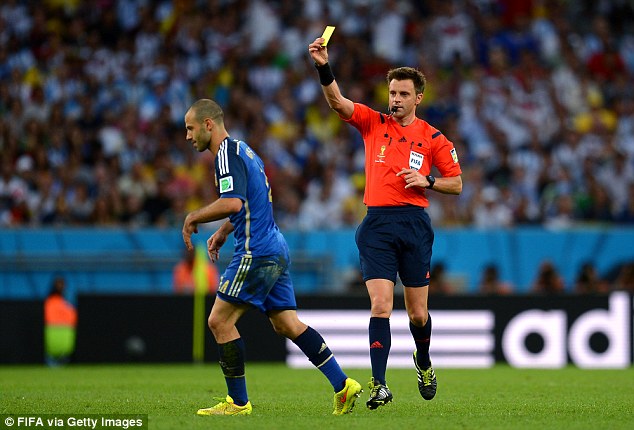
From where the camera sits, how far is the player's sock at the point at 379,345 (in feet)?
27.3

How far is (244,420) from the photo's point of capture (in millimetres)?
7730

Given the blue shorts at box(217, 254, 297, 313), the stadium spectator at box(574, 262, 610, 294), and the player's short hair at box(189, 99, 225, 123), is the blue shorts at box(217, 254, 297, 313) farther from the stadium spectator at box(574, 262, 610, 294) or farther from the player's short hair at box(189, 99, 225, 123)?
the stadium spectator at box(574, 262, 610, 294)

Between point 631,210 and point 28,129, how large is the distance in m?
10.1

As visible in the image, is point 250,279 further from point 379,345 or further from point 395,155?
point 395,155

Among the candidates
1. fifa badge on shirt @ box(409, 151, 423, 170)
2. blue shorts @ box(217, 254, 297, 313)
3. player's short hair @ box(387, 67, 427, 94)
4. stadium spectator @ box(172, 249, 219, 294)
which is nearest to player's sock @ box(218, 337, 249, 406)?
blue shorts @ box(217, 254, 297, 313)

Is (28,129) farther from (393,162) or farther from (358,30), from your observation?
(393,162)

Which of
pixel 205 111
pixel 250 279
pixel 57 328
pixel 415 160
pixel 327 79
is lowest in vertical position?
pixel 57 328

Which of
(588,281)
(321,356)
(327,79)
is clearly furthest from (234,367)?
(588,281)

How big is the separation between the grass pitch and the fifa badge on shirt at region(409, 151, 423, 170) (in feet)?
6.31

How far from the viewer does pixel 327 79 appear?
8.63 metres

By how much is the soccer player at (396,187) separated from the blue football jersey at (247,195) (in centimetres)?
88

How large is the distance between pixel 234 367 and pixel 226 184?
138cm

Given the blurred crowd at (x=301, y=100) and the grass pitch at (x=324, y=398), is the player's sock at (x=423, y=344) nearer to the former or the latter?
the grass pitch at (x=324, y=398)

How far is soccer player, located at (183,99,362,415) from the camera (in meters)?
8.03
